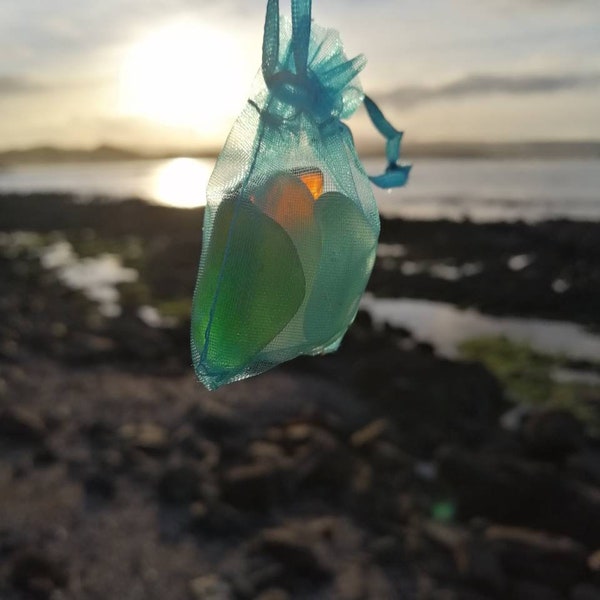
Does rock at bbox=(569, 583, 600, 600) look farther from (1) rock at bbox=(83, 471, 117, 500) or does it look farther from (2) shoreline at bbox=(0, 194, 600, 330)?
(2) shoreline at bbox=(0, 194, 600, 330)

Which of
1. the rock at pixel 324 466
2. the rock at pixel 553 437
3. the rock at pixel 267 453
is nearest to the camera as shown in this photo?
the rock at pixel 324 466

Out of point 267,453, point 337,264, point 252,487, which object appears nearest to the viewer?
point 337,264

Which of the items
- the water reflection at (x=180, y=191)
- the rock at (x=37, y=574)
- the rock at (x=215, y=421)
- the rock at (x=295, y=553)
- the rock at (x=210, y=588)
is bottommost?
the water reflection at (x=180, y=191)

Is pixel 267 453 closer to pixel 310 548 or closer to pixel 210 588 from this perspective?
pixel 310 548

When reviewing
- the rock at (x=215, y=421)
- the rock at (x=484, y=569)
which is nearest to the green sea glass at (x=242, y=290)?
the rock at (x=484, y=569)

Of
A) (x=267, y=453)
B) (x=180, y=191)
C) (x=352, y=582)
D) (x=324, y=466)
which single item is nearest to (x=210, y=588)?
(x=352, y=582)

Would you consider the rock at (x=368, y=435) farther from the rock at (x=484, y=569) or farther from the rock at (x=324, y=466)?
the rock at (x=484, y=569)

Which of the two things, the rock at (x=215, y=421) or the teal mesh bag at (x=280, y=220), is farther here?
the rock at (x=215, y=421)
